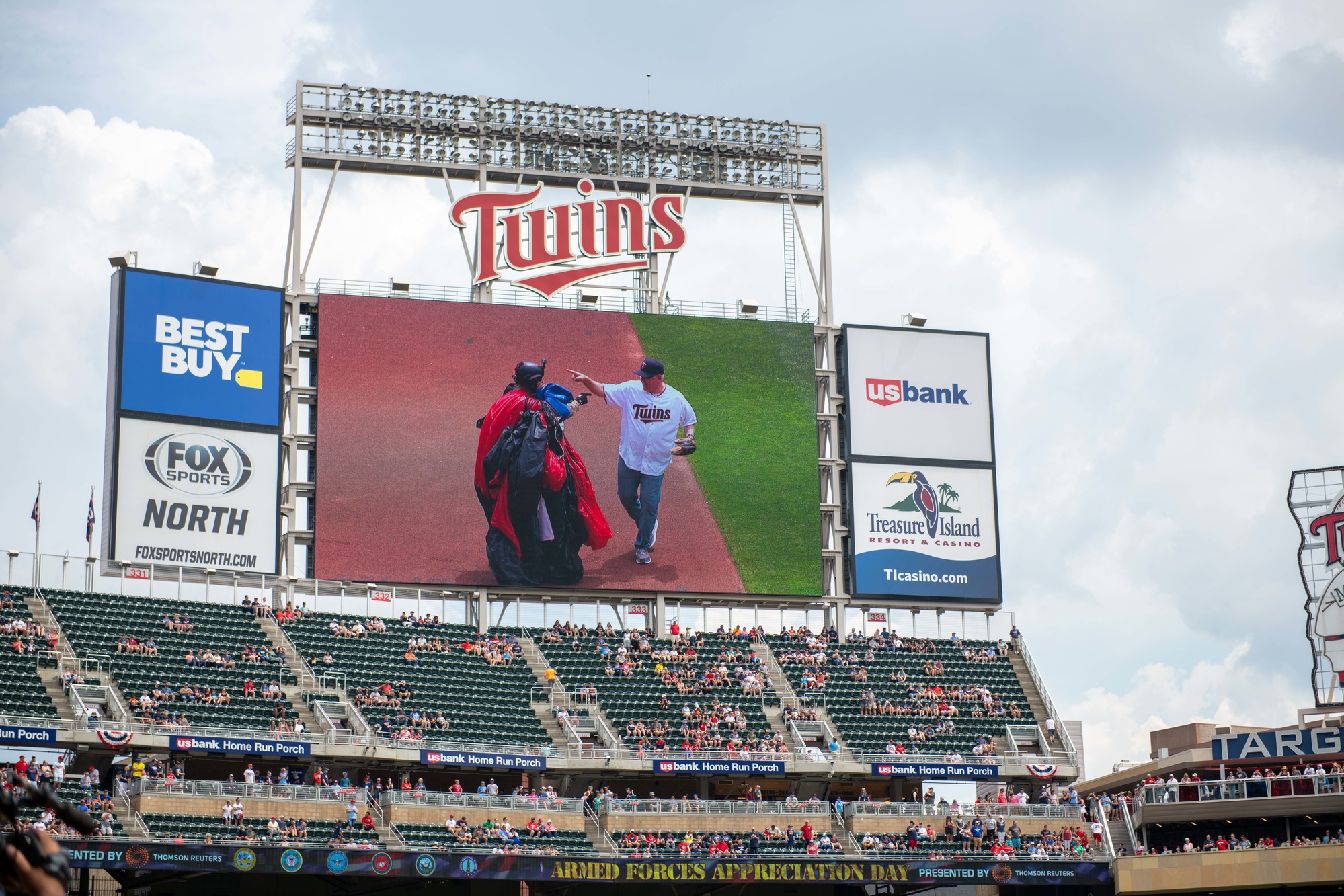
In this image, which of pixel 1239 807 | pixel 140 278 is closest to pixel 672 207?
pixel 140 278

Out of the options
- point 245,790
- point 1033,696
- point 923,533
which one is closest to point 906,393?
point 923,533

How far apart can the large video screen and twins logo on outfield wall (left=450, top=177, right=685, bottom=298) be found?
4.35 ft

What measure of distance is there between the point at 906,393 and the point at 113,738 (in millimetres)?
25547

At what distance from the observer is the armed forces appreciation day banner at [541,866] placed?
35.5m

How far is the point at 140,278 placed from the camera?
45.5m

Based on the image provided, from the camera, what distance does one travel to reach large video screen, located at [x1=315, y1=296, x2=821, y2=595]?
153 ft

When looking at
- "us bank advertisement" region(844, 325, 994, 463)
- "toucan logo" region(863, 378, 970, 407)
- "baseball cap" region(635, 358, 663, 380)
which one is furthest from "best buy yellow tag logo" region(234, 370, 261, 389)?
→ "toucan logo" region(863, 378, 970, 407)

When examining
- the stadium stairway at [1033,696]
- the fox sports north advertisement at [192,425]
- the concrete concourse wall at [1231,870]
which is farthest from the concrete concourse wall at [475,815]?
the concrete concourse wall at [1231,870]

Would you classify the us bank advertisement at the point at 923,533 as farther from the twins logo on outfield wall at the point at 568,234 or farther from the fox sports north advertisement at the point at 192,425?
the fox sports north advertisement at the point at 192,425

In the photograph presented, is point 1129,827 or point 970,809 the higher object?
point 970,809

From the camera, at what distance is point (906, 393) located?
51.6 meters

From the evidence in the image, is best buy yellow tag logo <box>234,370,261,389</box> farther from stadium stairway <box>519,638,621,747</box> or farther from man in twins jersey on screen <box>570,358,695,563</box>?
stadium stairway <box>519,638,621,747</box>

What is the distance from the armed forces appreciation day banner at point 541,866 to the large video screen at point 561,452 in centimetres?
1035

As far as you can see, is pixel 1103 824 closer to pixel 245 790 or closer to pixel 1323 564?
pixel 1323 564
